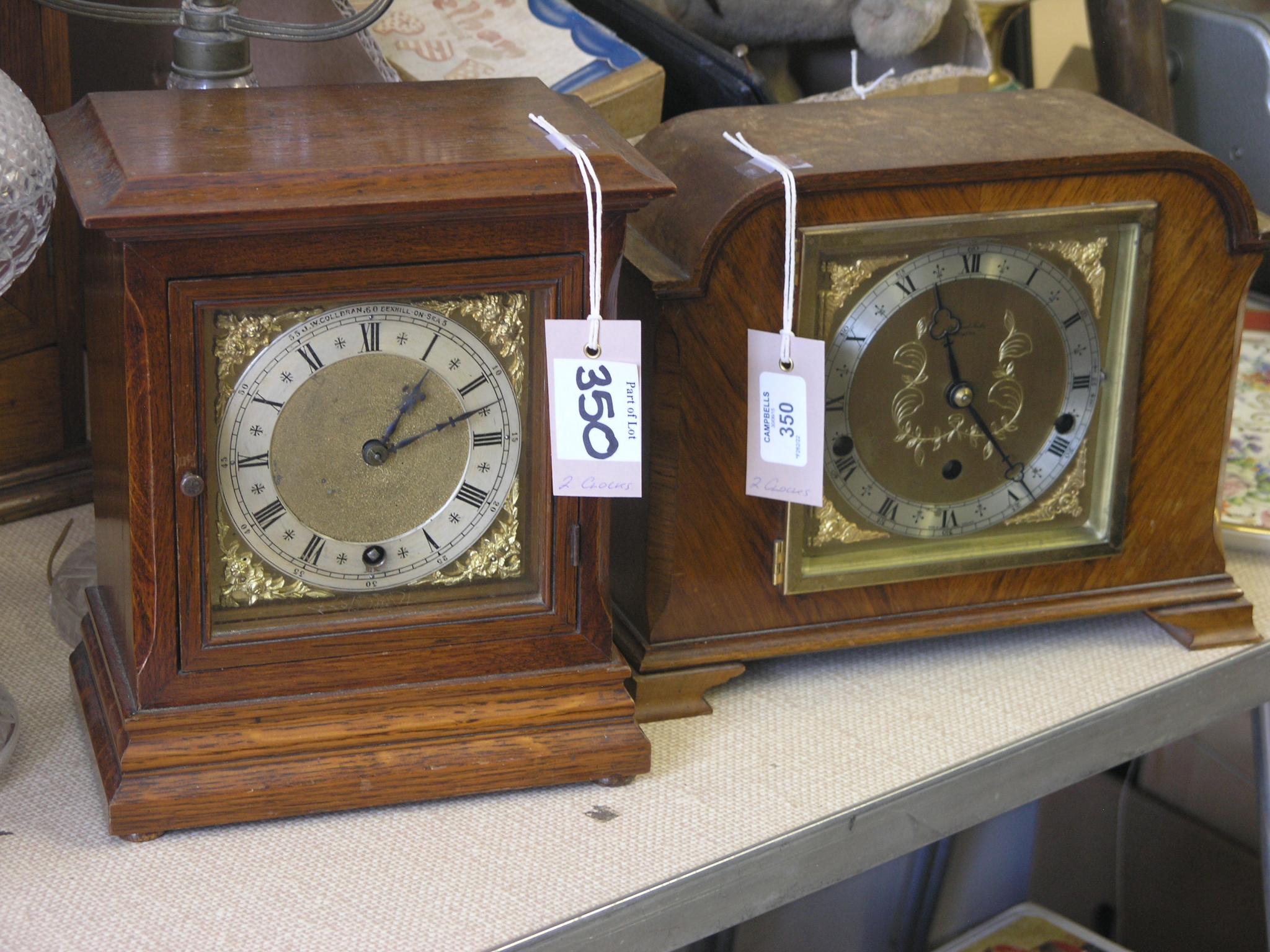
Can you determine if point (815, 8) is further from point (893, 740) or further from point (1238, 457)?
point (893, 740)

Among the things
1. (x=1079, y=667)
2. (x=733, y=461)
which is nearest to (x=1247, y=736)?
(x=1079, y=667)

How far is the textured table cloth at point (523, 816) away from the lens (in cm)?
85

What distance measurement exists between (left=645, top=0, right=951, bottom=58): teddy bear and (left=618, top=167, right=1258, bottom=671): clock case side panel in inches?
17.5

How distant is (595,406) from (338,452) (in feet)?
0.51

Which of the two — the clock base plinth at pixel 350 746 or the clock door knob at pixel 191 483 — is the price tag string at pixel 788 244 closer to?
the clock base plinth at pixel 350 746

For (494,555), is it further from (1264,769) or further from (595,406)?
(1264,769)

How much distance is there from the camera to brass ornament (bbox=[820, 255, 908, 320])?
3.29 ft

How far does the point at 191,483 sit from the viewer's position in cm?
84

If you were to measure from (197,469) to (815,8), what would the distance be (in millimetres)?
876

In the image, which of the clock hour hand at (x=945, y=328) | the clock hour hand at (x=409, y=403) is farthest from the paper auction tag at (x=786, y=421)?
the clock hour hand at (x=409, y=403)

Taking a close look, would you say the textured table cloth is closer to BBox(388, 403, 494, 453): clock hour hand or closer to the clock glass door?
the clock glass door

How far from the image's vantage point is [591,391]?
0.89 m

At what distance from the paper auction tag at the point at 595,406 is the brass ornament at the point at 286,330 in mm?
30

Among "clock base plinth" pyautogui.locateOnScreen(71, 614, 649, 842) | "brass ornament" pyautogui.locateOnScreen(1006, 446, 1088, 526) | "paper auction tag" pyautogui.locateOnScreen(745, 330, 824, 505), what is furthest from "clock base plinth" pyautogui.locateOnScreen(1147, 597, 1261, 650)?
"clock base plinth" pyautogui.locateOnScreen(71, 614, 649, 842)
